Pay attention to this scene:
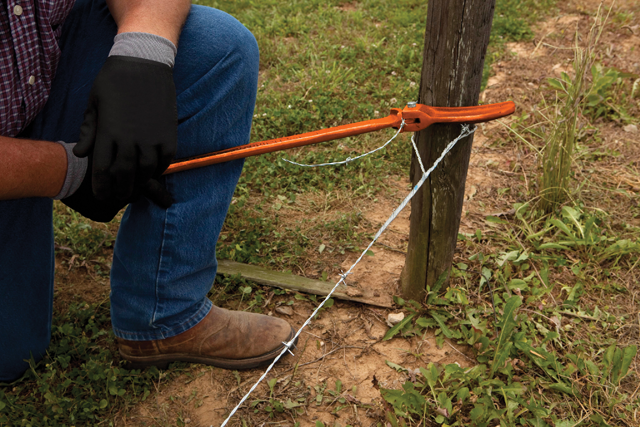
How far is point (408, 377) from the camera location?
1808 mm

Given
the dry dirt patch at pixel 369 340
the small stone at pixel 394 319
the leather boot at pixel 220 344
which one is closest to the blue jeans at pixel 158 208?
the leather boot at pixel 220 344

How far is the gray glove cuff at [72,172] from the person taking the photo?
4.41 feet

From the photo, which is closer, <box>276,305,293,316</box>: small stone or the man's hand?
the man's hand

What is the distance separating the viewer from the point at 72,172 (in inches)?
53.1

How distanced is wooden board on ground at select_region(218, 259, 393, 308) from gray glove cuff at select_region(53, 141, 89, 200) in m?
0.98

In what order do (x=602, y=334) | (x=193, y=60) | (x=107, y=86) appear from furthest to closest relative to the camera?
1. (x=602, y=334)
2. (x=193, y=60)
3. (x=107, y=86)

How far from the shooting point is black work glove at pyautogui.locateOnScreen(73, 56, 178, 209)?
3.92ft

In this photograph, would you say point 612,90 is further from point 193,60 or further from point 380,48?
point 193,60

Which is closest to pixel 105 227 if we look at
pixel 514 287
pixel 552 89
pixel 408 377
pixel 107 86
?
pixel 107 86

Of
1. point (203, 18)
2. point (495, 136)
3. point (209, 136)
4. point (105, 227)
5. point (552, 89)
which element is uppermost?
point (203, 18)

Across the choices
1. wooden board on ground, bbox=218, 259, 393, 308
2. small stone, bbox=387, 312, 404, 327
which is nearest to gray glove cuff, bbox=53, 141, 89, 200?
wooden board on ground, bbox=218, 259, 393, 308

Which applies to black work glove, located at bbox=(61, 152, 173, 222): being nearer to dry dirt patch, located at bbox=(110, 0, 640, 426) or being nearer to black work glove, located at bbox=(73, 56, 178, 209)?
black work glove, located at bbox=(73, 56, 178, 209)

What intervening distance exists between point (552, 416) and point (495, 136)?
207 centimetres

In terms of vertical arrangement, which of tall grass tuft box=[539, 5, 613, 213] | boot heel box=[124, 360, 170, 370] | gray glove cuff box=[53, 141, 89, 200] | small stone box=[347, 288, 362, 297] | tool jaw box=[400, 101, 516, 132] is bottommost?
boot heel box=[124, 360, 170, 370]
